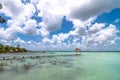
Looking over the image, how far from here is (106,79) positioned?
1706 cm

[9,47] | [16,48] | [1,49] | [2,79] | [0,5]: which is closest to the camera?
[2,79]

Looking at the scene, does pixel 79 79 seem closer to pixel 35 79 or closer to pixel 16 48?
pixel 35 79

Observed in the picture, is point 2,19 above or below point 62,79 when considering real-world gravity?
above

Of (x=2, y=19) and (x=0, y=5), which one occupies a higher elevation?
(x=0, y=5)

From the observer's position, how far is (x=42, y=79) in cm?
1686

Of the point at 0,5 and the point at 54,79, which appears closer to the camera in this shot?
the point at 54,79

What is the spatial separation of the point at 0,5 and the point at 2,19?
1.95 meters

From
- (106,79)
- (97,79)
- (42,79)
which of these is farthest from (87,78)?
(42,79)

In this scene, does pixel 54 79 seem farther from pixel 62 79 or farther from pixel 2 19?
pixel 2 19

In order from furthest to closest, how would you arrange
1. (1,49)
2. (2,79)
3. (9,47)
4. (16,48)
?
(16,48), (9,47), (1,49), (2,79)

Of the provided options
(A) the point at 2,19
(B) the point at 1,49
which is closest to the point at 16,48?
(B) the point at 1,49

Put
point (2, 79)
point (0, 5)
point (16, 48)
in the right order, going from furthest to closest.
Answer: point (16, 48)
point (0, 5)
point (2, 79)

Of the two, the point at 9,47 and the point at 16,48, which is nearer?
the point at 9,47

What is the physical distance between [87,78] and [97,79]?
123 cm
